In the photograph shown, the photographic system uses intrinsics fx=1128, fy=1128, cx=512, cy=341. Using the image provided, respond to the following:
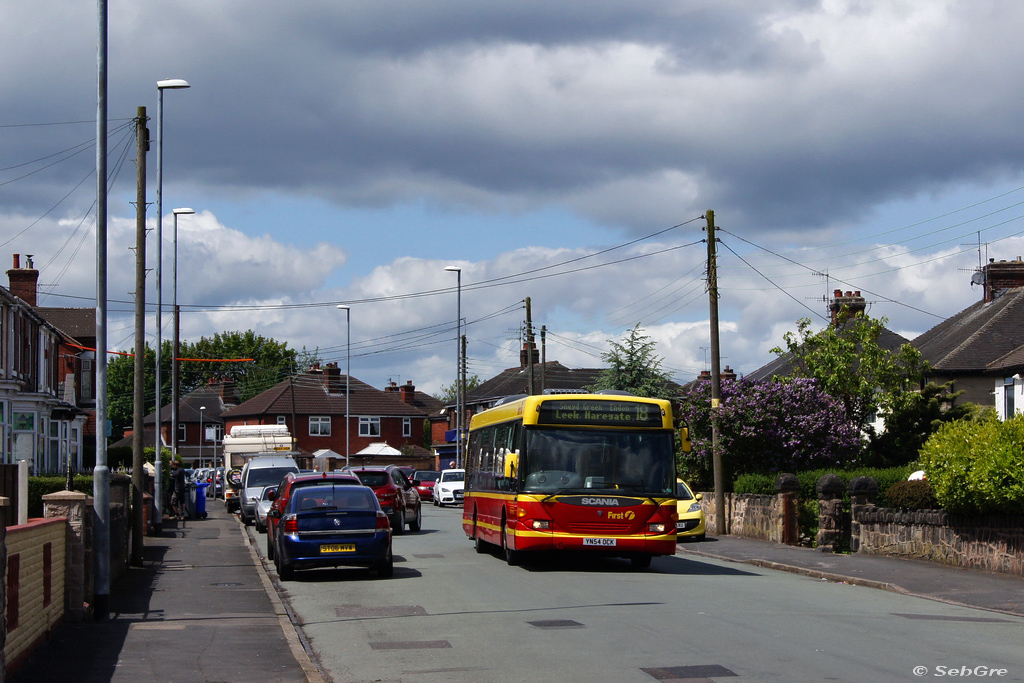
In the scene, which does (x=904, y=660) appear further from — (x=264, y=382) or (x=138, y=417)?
(x=264, y=382)

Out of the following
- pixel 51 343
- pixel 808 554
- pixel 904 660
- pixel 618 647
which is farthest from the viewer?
pixel 51 343

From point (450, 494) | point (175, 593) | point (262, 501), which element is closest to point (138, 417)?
point (262, 501)

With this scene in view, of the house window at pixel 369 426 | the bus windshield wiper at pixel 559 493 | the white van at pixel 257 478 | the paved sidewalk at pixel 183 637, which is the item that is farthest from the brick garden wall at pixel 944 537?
the house window at pixel 369 426

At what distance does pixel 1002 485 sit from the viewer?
56.2 ft

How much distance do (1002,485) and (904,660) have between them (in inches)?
339

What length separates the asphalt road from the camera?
930cm

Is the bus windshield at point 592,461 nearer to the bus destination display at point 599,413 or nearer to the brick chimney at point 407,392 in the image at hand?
the bus destination display at point 599,413

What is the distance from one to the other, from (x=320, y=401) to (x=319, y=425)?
6.16 ft

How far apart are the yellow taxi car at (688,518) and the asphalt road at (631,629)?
23.5ft

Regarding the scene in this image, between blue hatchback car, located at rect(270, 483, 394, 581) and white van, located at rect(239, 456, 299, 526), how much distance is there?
49.0ft

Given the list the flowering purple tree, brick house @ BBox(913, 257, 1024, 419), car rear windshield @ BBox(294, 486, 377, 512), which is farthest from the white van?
brick house @ BBox(913, 257, 1024, 419)

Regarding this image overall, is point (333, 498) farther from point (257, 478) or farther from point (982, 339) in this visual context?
point (982, 339)

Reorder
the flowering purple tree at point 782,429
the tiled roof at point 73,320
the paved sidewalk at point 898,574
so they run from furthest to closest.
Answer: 1. the tiled roof at point 73,320
2. the flowering purple tree at point 782,429
3. the paved sidewalk at point 898,574

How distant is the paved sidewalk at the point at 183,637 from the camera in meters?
9.42
